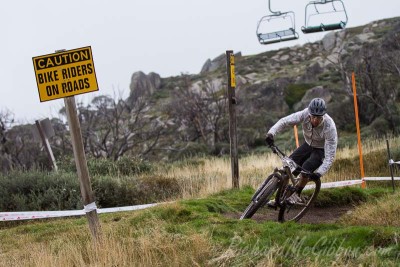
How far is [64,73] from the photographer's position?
659 cm

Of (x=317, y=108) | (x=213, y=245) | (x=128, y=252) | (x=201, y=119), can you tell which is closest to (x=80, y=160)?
(x=128, y=252)

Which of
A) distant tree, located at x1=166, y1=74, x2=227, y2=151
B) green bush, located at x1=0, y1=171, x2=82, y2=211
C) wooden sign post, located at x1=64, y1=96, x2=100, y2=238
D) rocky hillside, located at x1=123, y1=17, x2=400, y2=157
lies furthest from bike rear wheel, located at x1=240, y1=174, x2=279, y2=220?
distant tree, located at x1=166, y1=74, x2=227, y2=151

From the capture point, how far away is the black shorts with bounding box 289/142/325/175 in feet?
27.8

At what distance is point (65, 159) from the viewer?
17672 millimetres

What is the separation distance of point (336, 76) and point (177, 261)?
40.8 meters

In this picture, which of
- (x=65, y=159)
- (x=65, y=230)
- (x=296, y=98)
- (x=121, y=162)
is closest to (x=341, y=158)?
(x=121, y=162)

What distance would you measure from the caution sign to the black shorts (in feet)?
11.8

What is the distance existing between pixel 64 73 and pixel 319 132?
3965mm

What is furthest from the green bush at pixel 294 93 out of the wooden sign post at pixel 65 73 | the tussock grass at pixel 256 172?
the wooden sign post at pixel 65 73

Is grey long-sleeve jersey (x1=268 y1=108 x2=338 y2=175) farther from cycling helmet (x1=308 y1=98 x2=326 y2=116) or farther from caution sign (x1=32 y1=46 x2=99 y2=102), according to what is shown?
caution sign (x1=32 y1=46 x2=99 y2=102)

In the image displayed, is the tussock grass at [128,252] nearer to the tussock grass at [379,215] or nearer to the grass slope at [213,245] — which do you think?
the grass slope at [213,245]

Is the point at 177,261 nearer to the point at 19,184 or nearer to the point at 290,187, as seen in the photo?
the point at 290,187

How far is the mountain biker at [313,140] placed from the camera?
8.13 metres

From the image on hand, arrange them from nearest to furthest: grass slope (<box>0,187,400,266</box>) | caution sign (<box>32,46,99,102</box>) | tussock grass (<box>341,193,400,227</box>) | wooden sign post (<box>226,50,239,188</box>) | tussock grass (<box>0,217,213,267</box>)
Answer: grass slope (<box>0,187,400,266</box>) → tussock grass (<box>0,217,213,267</box>) → caution sign (<box>32,46,99,102</box>) → tussock grass (<box>341,193,400,227</box>) → wooden sign post (<box>226,50,239,188</box>)
